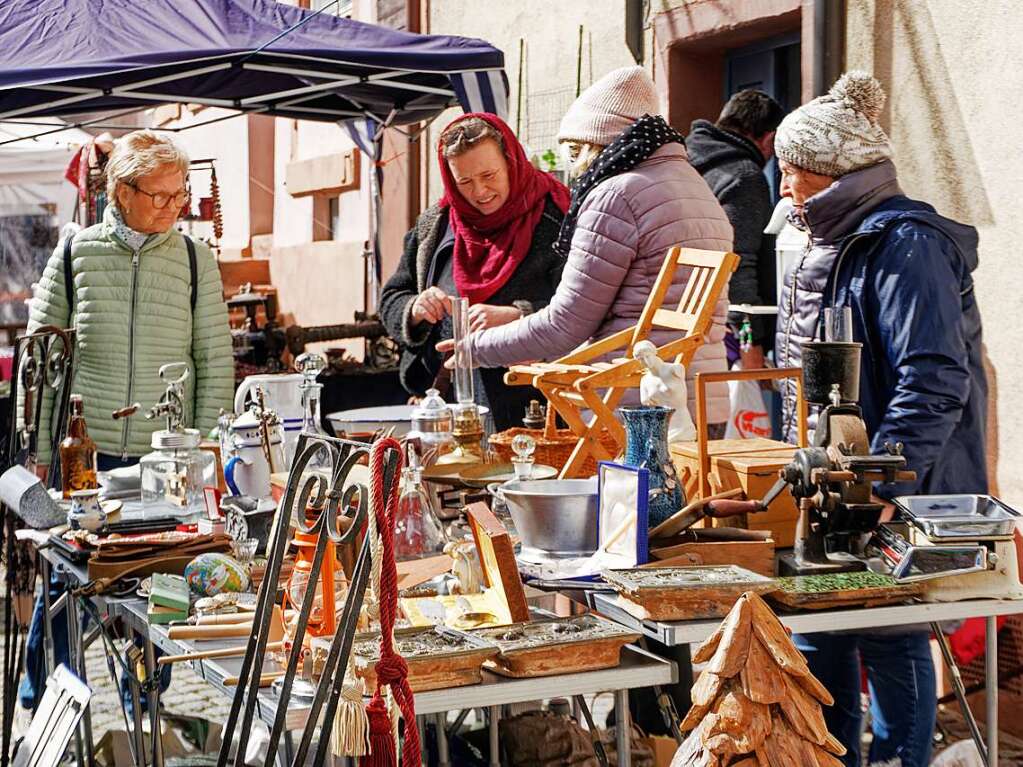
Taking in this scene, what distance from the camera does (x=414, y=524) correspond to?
2.96 m

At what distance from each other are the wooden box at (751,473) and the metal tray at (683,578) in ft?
0.98

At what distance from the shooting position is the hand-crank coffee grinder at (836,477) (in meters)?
2.49

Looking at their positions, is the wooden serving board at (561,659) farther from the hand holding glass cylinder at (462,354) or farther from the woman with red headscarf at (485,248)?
the woman with red headscarf at (485,248)

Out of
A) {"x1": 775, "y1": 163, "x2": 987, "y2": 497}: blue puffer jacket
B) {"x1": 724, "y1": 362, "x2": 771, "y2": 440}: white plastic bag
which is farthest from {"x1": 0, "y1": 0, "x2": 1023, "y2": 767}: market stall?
{"x1": 724, "y1": 362, "x2": 771, "y2": 440}: white plastic bag

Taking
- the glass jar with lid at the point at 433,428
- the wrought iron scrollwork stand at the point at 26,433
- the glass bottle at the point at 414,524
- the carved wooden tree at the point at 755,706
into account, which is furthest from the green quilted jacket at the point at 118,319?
the carved wooden tree at the point at 755,706

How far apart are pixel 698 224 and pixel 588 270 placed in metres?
0.32

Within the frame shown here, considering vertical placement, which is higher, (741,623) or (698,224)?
(698,224)

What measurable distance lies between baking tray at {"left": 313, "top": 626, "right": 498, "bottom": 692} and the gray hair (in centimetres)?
220

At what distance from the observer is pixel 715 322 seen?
379cm

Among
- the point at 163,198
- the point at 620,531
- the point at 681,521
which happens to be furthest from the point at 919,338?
the point at 163,198

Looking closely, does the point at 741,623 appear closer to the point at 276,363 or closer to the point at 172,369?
the point at 172,369

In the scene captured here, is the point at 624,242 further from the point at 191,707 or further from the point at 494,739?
the point at 191,707

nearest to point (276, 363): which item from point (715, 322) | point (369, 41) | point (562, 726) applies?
point (369, 41)

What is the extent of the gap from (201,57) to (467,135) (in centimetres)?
258
